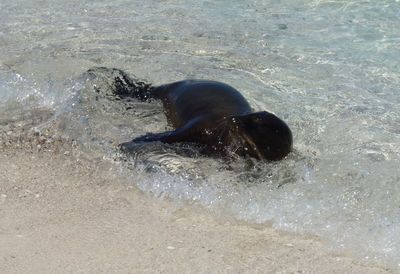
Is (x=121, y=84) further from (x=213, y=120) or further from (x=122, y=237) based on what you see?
(x=122, y=237)

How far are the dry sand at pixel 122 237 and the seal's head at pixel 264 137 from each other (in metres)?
0.49

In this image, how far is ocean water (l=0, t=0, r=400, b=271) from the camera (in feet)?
13.0

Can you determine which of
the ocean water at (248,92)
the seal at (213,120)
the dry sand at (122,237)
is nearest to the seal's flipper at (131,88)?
the seal at (213,120)

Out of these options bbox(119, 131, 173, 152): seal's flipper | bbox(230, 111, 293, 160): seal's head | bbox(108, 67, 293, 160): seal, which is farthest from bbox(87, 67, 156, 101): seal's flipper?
bbox(230, 111, 293, 160): seal's head

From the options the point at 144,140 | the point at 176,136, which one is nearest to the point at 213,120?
the point at 176,136

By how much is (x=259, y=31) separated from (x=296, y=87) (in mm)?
1537

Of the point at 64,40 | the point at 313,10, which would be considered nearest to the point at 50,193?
the point at 64,40

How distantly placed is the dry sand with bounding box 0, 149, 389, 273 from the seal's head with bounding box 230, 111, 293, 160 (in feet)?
1.61

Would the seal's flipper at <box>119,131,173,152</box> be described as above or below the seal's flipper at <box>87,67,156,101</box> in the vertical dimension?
below

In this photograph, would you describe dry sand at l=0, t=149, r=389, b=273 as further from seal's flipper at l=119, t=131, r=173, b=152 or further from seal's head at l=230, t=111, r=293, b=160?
seal's head at l=230, t=111, r=293, b=160

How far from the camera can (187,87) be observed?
5.20 metres

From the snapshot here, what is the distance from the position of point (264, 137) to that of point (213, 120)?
0.47 meters

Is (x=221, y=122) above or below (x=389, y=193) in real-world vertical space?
above

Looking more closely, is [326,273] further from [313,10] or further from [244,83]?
[313,10]
